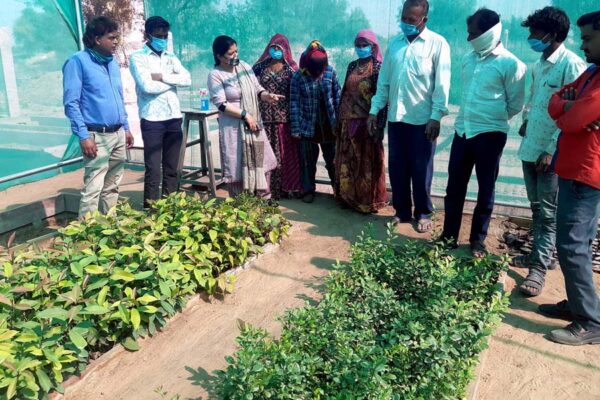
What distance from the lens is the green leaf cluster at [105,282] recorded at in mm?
2562

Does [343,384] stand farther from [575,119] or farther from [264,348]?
[575,119]

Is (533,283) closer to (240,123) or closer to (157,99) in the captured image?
(240,123)

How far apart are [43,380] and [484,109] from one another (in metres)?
3.36

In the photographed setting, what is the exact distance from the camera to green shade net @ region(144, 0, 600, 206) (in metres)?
4.72

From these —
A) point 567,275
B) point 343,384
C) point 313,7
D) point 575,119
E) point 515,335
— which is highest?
point 313,7

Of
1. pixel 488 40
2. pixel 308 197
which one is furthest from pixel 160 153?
pixel 488 40

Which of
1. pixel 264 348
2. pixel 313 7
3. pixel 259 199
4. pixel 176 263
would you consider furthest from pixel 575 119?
pixel 313 7

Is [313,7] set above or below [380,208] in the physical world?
above

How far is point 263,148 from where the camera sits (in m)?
5.03

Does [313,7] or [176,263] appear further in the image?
[313,7]

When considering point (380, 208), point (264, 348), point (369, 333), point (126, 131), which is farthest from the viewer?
point (380, 208)

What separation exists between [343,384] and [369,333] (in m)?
0.44

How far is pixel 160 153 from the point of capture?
16.8 ft

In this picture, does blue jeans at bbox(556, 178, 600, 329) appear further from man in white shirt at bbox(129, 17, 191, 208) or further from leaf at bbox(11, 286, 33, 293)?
man in white shirt at bbox(129, 17, 191, 208)
